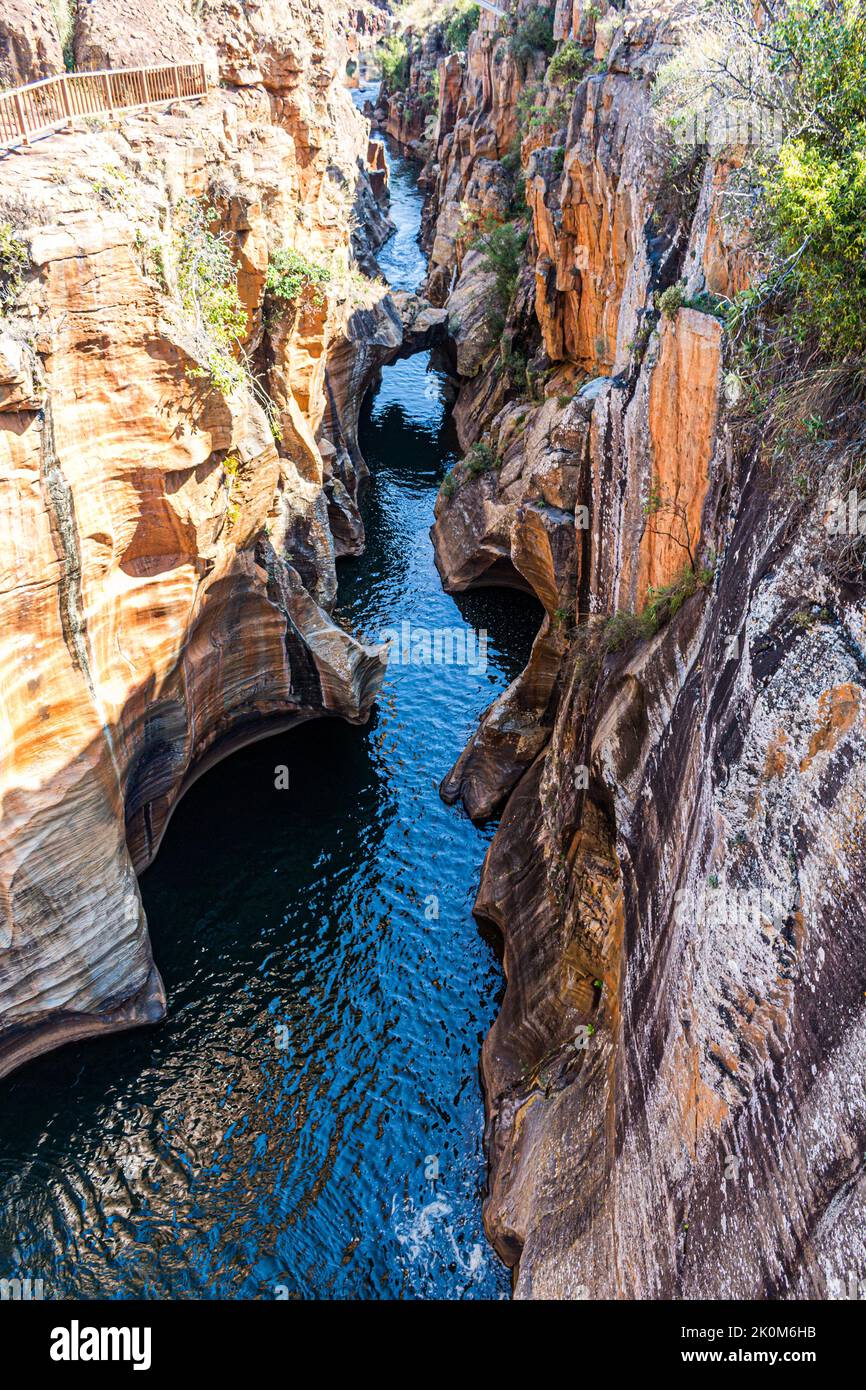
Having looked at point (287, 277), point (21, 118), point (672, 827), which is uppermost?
point (21, 118)

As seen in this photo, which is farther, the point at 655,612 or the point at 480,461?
the point at 480,461

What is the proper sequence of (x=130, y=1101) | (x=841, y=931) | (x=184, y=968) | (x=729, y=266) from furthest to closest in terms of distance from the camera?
(x=184, y=968)
(x=130, y=1101)
(x=729, y=266)
(x=841, y=931)

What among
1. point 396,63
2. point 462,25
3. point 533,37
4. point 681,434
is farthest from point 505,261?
point 396,63

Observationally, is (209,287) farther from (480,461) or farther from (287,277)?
(480,461)

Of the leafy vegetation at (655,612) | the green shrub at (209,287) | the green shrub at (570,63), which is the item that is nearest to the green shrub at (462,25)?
the green shrub at (570,63)

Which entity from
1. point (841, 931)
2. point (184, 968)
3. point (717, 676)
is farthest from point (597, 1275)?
point (184, 968)

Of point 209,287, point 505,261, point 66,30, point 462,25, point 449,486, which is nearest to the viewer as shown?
point 209,287

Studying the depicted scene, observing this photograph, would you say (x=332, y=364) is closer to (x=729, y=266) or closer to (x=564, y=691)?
(x=564, y=691)
